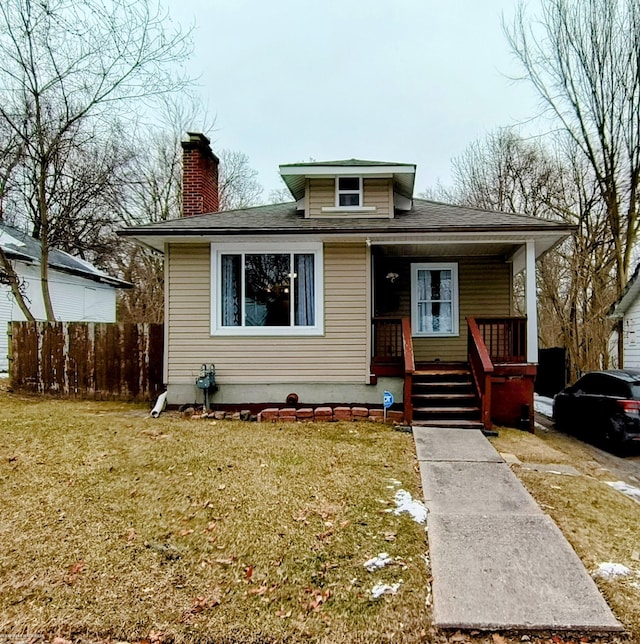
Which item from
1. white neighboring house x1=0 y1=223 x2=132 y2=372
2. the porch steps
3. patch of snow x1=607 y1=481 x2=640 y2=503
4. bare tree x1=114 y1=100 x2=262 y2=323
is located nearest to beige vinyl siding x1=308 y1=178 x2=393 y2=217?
the porch steps

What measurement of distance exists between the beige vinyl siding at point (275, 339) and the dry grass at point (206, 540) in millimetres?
2283

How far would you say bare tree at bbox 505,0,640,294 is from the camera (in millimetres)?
13391

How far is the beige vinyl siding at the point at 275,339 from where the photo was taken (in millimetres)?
8461

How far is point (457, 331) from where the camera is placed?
33.3 ft

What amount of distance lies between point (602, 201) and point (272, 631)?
725 inches

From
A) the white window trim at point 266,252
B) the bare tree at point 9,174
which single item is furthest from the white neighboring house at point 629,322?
the bare tree at point 9,174

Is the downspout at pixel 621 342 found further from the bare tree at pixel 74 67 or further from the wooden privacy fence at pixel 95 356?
the bare tree at pixel 74 67

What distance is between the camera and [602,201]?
1630 centimetres

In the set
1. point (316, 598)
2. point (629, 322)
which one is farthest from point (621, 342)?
point (316, 598)

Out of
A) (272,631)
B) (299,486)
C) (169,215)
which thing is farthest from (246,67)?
(272,631)

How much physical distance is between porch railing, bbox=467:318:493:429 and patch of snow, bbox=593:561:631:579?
417 cm

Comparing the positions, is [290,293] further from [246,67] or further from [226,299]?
[246,67]

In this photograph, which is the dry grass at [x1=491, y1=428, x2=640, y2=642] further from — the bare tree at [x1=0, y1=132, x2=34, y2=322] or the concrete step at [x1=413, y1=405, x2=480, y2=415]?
the bare tree at [x1=0, y1=132, x2=34, y2=322]

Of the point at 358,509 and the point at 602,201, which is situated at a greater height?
the point at 602,201
